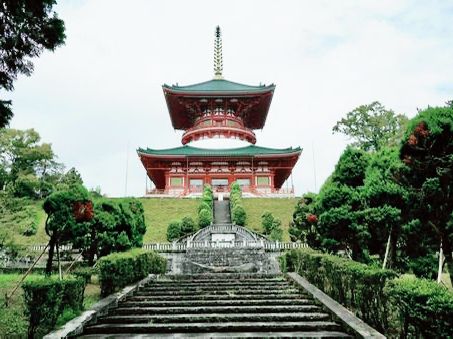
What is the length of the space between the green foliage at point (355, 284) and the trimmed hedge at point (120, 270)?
13.8 feet

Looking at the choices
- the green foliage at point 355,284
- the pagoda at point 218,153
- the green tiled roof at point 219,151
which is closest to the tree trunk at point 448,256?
the green foliage at point 355,284

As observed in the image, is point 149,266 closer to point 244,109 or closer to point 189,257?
point 189,257

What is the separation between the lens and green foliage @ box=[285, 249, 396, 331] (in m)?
5.65

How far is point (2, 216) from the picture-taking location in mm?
13406

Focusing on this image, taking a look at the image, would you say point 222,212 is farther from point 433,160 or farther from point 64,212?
point 433,160

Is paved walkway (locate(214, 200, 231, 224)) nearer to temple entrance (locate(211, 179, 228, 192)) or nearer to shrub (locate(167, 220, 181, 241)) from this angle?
temple entrance (locate(211, 179, 228, 192))

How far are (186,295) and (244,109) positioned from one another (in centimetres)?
3307

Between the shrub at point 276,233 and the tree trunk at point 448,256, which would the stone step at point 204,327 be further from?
the shrub at point 276,233

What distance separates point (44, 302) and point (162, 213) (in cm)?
2259

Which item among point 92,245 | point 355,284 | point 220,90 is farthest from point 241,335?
point 220,90


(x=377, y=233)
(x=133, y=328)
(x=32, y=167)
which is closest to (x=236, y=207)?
(x=377, y=233)

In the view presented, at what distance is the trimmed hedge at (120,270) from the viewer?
26.6 feet

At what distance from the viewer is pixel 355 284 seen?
6.45 m

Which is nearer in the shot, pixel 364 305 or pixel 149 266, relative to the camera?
pixel 364 305
